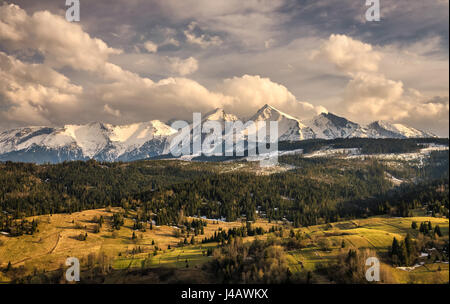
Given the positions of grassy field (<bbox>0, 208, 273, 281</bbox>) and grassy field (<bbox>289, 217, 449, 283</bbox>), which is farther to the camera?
grassy field (<bbox>0, 208, 273, 281</bbox>)

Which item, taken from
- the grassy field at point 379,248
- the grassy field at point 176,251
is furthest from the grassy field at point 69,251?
the grassy field at point 379,248

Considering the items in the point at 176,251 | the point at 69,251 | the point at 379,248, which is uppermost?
the point at 379,248

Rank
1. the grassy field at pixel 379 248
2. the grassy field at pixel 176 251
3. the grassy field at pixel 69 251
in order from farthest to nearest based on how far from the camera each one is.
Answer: the grassy field at pixel 69 251
the grassy field at pixel 176 251
the grassy field at pixel 379 248

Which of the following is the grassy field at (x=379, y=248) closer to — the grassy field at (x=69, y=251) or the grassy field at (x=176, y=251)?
the grassy field at (x=176, y=251)

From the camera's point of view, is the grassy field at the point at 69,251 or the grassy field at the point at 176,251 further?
the grassy field at the point at 69,251

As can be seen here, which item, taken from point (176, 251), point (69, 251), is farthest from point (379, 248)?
point (69, 251)

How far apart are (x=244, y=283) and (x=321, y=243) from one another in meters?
51.9

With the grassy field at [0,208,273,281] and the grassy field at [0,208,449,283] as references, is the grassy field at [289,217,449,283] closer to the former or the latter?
the grassy field at [0,208,449,283]

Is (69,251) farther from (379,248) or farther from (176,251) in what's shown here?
(379,248)

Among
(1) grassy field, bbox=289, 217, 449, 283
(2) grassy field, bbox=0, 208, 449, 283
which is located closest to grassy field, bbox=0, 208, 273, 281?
(2) grassy field, bbox=0, 208, 449, 283

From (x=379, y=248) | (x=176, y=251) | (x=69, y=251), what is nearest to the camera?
(x=379, y=248)

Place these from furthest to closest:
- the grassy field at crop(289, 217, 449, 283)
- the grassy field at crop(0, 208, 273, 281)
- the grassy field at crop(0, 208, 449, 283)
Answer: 1. the grassy field at crop(0, 208, 273, 281)
2. the grassy field at crop(0, 208, 449, 283)
3. the grassy field at crop(289, 217, 449, 283)

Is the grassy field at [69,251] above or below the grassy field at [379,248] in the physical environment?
below

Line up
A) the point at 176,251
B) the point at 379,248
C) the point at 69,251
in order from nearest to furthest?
the point at 379,248 < the point at 69,251 < the point at 176,251
